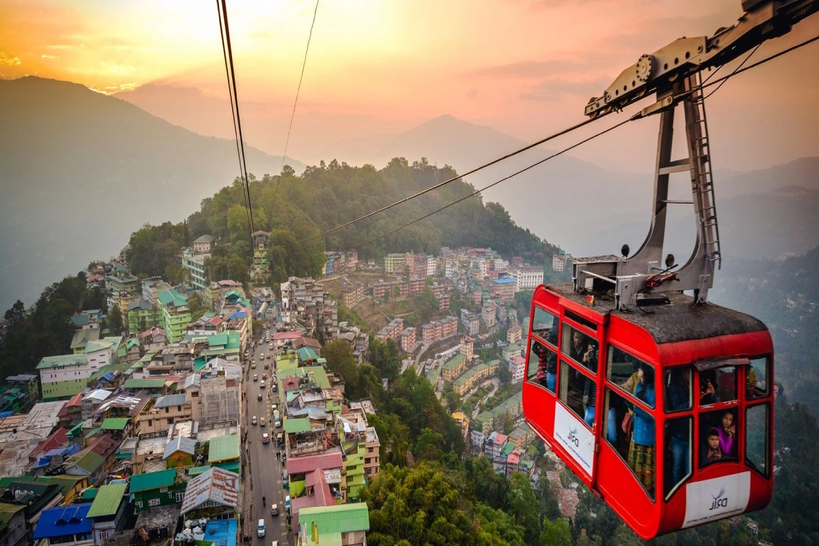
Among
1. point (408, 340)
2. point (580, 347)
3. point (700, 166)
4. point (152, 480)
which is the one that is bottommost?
point (408, 340)

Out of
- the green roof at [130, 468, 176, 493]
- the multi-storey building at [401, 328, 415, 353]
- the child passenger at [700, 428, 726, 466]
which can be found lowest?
the multi-storey building at [401, 328, 415, 353]

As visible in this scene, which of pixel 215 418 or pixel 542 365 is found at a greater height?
pixel 542 365

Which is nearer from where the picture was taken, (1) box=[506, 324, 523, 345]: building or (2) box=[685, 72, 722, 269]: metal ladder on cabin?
(2) box=[685, 72, 722, 269]: metal ladder on cabin

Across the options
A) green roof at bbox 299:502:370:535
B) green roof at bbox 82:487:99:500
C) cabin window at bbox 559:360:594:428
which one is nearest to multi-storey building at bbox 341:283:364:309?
green roof at bbox 82:487:99:500

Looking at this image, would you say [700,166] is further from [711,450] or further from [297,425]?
[297,425]

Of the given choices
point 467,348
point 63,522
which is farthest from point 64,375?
point 467,348

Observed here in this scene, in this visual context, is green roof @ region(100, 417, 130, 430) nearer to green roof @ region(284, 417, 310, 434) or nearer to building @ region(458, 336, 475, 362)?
green roof @ region(284, 417, 310, 434)
